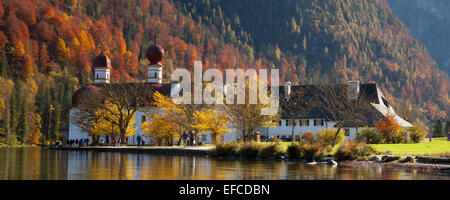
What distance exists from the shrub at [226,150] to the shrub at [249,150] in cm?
111

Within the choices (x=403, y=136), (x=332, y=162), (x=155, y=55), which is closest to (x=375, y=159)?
(x=332, y=162)

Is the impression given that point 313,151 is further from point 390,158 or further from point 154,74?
point 154,74

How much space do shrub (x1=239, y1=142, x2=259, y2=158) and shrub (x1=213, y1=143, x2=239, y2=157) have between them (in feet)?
3.64

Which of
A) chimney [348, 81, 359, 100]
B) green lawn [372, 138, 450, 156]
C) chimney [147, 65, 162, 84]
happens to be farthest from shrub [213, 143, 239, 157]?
chimney [147, 65, 162, 84]

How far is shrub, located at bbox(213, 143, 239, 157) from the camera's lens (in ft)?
171

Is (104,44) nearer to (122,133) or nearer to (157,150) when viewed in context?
(122,133)

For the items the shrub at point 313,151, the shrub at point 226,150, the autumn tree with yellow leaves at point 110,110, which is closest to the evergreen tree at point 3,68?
the autumn tree with yellow leaves at point 110,110

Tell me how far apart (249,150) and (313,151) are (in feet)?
19.7

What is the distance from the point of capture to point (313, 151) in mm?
46000

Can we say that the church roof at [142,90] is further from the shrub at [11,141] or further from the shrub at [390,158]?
the shrub at [390,158]

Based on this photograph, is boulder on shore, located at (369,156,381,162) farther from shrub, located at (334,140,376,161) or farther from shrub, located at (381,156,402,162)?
shrub, located at (334,140,376,161)
